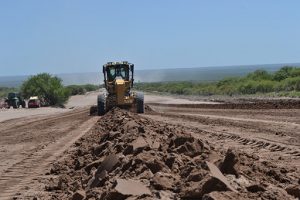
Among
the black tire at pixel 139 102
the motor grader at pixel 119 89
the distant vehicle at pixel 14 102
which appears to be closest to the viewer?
the motor grader at pixel 119 89

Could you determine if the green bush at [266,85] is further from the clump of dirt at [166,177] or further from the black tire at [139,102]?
the clump of dirt at [166,177]

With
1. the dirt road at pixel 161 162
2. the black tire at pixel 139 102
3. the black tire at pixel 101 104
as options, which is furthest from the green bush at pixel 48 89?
the dirt road at pixel 161 162

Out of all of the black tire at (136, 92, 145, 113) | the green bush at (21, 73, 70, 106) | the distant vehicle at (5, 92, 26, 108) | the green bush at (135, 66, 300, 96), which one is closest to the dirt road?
the black tire at (136, 92, 145, 113)

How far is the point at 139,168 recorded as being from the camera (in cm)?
817

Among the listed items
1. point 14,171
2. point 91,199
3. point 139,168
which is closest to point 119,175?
point 139,168

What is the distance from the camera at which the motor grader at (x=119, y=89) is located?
28.6 meters

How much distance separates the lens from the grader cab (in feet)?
93.7

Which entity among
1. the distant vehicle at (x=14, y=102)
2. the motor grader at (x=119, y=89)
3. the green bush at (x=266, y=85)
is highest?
the motor grader at (x=119, y=89)

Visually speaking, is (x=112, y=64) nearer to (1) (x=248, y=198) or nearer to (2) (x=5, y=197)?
(2) (x=5, y=197)

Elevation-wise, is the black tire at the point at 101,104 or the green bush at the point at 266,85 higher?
the black tire at the point at 101,104

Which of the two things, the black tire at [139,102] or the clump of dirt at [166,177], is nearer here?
the clump of dirt at [166,177]

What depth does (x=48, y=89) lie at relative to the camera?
7231 cm

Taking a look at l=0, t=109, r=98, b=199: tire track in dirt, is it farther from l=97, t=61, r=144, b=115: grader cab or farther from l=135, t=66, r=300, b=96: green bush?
l=135, t=66, r=300, b=96: green bush

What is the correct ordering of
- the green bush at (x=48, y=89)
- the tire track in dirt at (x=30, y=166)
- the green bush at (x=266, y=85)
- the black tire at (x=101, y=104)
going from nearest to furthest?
the tire track in dirt at (x=30, y=166), the black tire at (x=101, y=104), the green bush at (x=266, y=85), the green bush at (x=48, y=89)
